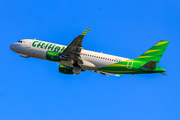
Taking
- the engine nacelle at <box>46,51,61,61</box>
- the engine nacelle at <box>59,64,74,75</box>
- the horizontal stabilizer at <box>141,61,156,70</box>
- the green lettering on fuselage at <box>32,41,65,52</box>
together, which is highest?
the green lettering on fuselage at <box>32,41,65,52</box>

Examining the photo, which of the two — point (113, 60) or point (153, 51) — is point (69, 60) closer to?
point (113, 60)

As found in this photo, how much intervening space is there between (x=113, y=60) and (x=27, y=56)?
55.3 ft

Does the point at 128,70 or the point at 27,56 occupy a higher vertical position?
the point at 27,56

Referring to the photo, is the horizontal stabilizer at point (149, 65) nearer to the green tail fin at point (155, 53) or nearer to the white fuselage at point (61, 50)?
the green tail fin at point (155, 53)

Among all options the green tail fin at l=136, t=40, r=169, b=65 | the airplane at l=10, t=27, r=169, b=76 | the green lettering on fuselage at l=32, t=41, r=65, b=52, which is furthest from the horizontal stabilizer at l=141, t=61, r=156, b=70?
the green lettering on fuselage at l=32, t=41, r=65, b=52

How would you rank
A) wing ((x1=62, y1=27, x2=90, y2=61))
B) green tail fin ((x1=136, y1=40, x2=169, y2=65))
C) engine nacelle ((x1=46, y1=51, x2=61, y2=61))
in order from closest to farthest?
wing ((x1=62, y1=27, x2=90, y2=61)), green tail fin ((x1=136, y1=40, x2=169, y2=65)), engine nacelle ((x1=46, y1=51, x2=61, y2=61))

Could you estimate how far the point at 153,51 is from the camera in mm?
48594

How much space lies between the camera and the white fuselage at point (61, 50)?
1908 inches

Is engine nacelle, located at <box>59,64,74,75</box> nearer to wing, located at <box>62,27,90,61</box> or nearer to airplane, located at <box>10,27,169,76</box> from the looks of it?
airplane, located at <box>10,27,169,76</box>

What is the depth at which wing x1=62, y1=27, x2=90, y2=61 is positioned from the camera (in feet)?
146

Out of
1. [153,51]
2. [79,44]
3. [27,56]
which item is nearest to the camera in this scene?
[79,44]

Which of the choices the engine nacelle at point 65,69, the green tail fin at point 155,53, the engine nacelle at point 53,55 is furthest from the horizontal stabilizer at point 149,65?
the engine nacelle at point 53,55

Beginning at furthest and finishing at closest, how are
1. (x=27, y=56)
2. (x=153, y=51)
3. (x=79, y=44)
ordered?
(x=27, y=56) < (x=153, y=51) < (x=79, y=44)

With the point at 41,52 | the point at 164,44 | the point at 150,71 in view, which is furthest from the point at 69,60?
the point at 164,44
